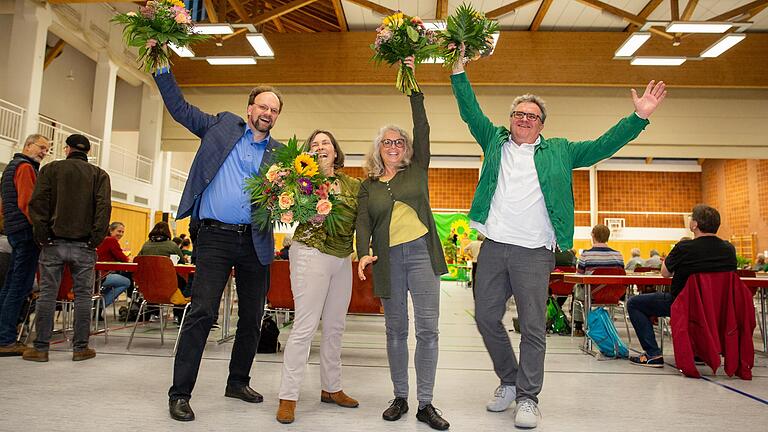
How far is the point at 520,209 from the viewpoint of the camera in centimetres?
262

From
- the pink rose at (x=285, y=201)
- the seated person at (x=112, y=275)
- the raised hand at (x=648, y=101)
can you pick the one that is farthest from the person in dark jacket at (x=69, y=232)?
the raised hand at (x=648, y=101)

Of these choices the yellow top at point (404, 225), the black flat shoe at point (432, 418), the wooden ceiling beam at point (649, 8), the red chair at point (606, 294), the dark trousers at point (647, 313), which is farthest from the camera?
the wooden ceiling beam at point (649, 8)

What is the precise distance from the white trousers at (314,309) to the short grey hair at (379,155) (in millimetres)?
486

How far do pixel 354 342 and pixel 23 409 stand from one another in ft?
9.94

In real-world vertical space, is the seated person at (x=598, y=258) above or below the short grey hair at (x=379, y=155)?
below

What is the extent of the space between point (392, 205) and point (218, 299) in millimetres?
987

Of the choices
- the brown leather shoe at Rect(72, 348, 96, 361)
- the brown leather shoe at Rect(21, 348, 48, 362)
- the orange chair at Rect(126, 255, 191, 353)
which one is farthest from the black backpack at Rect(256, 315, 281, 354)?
the brown leather shoe at Rect(21, 348, 48, 362)

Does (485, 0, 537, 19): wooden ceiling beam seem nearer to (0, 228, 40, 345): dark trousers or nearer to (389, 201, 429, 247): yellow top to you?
(389, 201, 429, 247): yellow top

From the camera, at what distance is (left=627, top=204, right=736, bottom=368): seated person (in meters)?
3.67

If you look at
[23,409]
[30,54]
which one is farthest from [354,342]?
[30,54]

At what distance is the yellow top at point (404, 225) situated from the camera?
2.52m

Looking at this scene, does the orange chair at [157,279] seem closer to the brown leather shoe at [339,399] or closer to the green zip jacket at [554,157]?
the brown leather shoe at [339,399]

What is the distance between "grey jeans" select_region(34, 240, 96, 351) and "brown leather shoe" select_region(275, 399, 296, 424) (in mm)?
2101

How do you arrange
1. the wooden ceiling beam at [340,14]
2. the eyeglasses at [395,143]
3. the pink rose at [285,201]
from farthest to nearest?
the wooden ceiling beam at [340,14]
the eyeglasses at [395,143]
the pink rose at [285,201]
